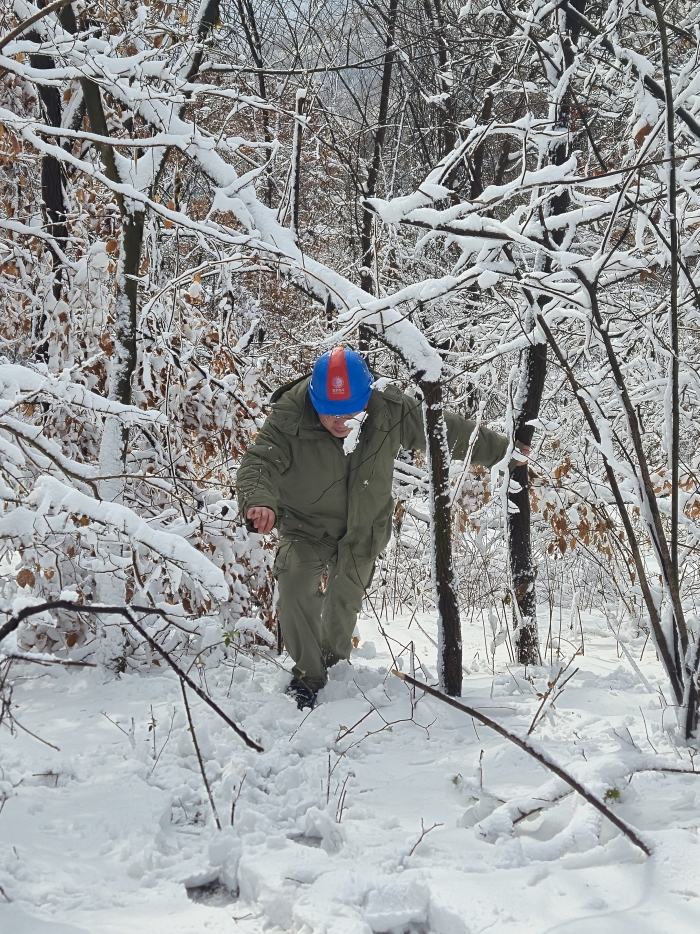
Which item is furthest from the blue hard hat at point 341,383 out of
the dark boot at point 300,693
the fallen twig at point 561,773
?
the fallen twig at point 561,773

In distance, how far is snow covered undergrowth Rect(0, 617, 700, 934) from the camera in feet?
5.98

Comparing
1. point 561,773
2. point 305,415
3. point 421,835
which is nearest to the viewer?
point 561,773

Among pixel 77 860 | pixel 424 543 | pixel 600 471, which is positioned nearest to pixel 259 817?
pixel 77 860

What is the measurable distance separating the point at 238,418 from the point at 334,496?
3.21ft

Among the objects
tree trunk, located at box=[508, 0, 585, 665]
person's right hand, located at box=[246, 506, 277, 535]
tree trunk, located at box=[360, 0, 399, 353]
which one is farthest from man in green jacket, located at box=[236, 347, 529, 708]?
tree trunk, located at box=[360, 0, 399, 353]

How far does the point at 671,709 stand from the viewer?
9.75 feet

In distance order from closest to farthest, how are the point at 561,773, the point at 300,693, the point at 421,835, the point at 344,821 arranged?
the point at 561,773
the point at 421,835
the point at 344,821
the point at 300,693

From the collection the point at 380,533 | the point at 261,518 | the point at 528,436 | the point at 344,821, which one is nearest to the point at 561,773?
the point at 344,821

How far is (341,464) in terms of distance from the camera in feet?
12.3

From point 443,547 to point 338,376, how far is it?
873mm

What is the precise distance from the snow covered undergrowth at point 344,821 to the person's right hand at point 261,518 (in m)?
0.76

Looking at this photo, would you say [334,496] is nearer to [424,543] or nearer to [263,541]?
[263,541]

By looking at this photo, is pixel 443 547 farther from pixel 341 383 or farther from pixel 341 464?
pixel 341 383

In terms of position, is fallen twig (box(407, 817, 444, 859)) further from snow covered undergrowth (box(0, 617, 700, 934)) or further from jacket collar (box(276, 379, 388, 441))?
jacket collar (box(276, 379, 388, 441))
